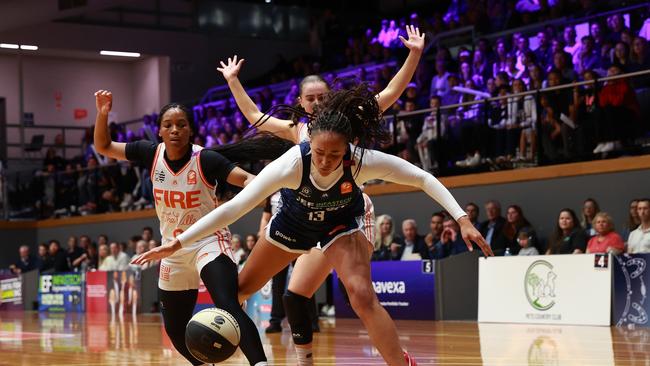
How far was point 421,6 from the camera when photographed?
23078mm

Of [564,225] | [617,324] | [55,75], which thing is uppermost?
[55,75]

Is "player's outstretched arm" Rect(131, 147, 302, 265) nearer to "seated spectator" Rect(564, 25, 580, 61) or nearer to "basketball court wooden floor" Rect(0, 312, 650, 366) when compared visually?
"basketball court wooden floor" Rect(0, 312, 650, 366)

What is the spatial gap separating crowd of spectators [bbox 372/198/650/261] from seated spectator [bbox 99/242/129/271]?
240 inches

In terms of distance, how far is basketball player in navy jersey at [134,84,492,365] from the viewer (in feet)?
17.0

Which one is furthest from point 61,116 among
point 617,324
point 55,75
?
point 617,324

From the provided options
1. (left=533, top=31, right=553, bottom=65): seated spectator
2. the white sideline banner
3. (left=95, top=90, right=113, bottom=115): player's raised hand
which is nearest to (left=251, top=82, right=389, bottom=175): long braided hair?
(left=95, top=90, right=113, bottom=115): player's raised hand

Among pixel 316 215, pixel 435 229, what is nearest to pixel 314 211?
pixel 316 215

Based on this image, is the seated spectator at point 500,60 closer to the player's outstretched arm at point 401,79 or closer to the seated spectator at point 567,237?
the seated spectator at point 567,237

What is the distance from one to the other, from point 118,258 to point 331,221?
14.0 m

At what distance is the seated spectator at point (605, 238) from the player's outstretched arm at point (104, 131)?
6.80 metres

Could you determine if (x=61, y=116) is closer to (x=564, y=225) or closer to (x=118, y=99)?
(x=118, y=99)

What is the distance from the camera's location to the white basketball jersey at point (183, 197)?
612 centimetres

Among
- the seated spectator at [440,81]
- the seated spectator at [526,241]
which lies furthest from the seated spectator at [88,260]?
the seated spectator at [526,241]

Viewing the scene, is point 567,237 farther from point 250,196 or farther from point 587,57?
point 250,196
